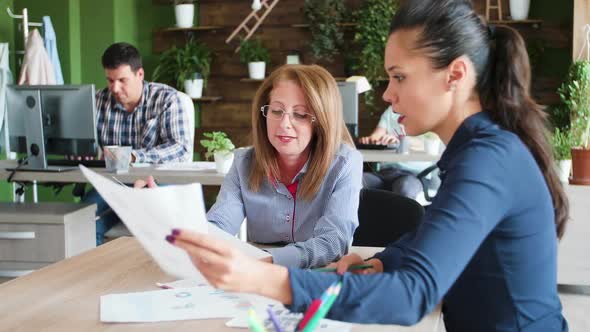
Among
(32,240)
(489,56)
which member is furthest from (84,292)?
(32,240)

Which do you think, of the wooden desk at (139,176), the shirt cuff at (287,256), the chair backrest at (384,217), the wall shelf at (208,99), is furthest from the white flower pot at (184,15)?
the shirt cuff at (287,256)

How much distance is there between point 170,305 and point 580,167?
2.86m

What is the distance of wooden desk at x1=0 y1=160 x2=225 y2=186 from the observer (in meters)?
3.52

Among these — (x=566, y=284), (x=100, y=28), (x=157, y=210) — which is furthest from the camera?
(x=100, y=28)

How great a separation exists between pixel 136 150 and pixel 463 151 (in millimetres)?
3245

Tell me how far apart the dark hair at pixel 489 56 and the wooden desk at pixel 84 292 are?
393mm

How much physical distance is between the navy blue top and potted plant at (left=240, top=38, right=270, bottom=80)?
532cm

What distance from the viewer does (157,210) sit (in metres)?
0.95

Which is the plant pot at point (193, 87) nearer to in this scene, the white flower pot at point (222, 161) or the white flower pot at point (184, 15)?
the white flower pot at point (184, 15)

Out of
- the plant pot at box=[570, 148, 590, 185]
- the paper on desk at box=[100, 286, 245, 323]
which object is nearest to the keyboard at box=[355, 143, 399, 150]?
the plant pot at box=[570, 148, 590, 185]

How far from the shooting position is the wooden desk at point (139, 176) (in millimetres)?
3520

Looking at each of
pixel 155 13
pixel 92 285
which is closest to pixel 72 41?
pixel 155 13

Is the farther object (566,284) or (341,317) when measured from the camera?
(566,284)

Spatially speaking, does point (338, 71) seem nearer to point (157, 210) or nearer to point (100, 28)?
point (100, 28)
